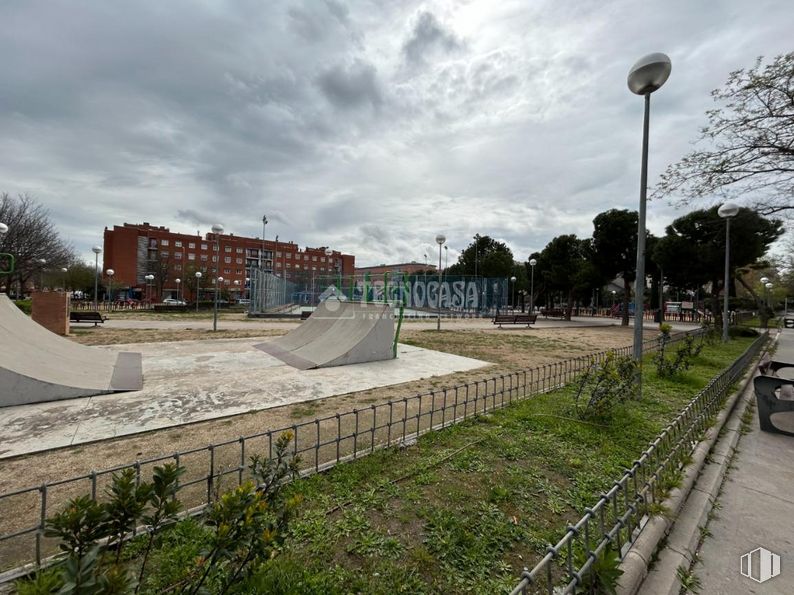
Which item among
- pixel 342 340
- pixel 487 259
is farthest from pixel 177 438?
pixel 487 259

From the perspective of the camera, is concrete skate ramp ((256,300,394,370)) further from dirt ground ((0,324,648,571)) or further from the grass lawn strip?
the grass lawn strip

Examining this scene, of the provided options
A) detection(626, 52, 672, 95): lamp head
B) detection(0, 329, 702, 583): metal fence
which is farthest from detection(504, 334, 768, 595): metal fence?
detection(626, 52, 672, 95): lamp head

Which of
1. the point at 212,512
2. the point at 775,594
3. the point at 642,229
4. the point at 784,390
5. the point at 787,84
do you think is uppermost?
the point at 787,84

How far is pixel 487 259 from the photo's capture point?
45.4 metres

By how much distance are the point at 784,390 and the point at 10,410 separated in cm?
1131

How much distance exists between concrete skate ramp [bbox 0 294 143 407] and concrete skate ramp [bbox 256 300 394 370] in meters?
3.44

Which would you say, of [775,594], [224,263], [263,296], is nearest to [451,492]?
[775,594]

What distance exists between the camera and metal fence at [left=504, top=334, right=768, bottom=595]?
1.87 m

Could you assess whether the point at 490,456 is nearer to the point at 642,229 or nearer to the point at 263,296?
the point at 642,229

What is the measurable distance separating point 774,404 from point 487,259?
1642 inches

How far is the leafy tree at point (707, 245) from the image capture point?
1781cm

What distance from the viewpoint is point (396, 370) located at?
8.16 m

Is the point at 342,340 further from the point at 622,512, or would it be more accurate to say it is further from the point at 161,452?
the point at 622,512

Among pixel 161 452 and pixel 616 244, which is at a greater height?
pixel 616 244
